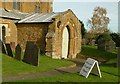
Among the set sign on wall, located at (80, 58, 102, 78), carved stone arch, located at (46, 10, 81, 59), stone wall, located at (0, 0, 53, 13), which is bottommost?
sign on wall, located at (80, 58, 102, 78)

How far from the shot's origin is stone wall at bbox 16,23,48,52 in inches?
1111

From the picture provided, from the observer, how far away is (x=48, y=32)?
27734mm

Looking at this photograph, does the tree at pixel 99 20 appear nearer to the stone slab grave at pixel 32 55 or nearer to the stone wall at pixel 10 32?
the stone wall at pixel 10 32

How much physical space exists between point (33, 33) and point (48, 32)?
1937mm

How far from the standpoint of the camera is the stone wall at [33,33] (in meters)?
28.2

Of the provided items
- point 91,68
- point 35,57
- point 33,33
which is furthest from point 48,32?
point 91,68

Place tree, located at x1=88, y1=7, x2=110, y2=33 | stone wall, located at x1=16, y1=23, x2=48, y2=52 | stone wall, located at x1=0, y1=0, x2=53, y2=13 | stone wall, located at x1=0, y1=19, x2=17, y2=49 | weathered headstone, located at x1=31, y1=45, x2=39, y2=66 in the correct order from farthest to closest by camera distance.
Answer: tree, located at x1=88, y1=7, x2=110, y2=33 < stone wall, located at x1=0, y1=0, x2=53, y2=13 < stone wall, located at x1=0, y1=19, x2=17, y2=49 < stone wall, located at x1=16, y1=23, x2=48, y2=52 < weathered headstone, located at x1=31, y1=45, x2=39, y2=66

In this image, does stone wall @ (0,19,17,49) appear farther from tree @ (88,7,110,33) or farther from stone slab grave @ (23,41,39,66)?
tree @ (88,7,110,33)

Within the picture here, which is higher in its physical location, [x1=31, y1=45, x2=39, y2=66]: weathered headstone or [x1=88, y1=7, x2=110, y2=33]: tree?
[x1=88, y1=7, x2=110, y2=33]: tree

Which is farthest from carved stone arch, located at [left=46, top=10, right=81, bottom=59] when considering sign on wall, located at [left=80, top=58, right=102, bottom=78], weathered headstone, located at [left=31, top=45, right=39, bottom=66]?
sign on wall, located at [left=80, top=58, right=102, bottom=78]

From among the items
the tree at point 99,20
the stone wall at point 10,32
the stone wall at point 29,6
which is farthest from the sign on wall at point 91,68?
the tree at point 99,20

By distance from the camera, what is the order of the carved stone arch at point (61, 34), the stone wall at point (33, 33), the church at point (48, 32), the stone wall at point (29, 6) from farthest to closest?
the stone wall at point (29, 6) → the stone wall at point (33, 33) → the church at point (48, 32) → the carved stone arch at point (61, 34)

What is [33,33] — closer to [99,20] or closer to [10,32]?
[10,32]

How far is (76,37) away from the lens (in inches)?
1272
